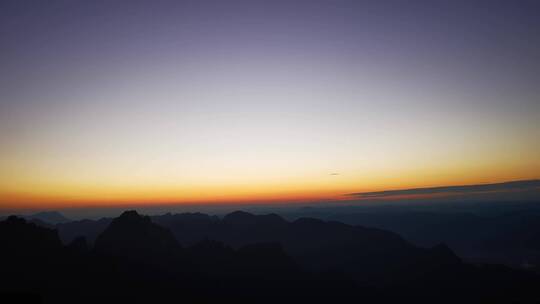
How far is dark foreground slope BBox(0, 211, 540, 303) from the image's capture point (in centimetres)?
8612

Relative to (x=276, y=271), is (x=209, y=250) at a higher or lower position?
higher

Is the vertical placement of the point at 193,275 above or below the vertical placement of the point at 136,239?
below

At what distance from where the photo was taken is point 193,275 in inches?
4596

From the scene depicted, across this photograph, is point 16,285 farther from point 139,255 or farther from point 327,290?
point 327,290

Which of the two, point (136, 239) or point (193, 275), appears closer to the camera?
point (193, 275)

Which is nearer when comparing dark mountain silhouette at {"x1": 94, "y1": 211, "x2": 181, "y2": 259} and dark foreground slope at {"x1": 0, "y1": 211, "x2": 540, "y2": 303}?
dark foreground slope at {"x1": 0, "y1": 211, "x2": 540, "y2": 303}

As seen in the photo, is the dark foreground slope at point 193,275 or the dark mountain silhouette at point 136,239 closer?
the dark foreground slope at point 193,275

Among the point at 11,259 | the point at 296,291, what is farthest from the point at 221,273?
the point at 11,259

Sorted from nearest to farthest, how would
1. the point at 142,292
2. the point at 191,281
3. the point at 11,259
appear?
1. the point at 11,259
2. the point at 142,292
3. the point at 191,281

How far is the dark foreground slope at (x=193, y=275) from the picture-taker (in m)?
86.1

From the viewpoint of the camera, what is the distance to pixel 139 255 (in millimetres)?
130375

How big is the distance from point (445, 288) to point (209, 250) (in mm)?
123249

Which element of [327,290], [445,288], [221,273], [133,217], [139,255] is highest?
[133,217]

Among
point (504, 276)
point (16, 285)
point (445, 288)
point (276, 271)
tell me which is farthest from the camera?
point (504, 276)
